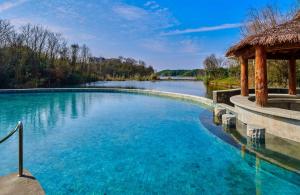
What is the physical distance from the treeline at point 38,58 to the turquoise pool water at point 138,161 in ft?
55.7

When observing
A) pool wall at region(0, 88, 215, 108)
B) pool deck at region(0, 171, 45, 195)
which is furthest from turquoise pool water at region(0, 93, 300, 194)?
pool wall at region(0, 88, 215, 108)

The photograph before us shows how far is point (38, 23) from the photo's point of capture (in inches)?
1179

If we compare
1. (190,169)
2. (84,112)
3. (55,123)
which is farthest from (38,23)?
(190,169)

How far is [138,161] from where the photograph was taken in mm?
5184

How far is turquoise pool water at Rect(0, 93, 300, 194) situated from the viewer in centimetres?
393

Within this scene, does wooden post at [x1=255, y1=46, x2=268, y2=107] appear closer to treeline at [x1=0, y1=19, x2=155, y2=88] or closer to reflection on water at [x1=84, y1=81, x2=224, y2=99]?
reflection on water at [x1=84, y1=81, x2=224, y2=99]

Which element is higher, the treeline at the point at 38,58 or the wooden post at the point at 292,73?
the treeline at the point at 38,58

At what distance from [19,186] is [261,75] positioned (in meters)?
6.76

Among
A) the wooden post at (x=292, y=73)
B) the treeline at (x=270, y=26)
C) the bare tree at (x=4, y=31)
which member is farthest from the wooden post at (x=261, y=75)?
the bare tree at (x=4, y=31)

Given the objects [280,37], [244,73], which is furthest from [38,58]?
[280,37]

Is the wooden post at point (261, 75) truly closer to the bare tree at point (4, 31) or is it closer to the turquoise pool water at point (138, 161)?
the turquoise pool water at point (138, 161)

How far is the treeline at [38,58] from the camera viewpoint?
23625 mm

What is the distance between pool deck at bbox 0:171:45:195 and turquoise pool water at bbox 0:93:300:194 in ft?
2.79

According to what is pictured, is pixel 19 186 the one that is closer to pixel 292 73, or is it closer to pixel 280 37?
pixel 280 37
